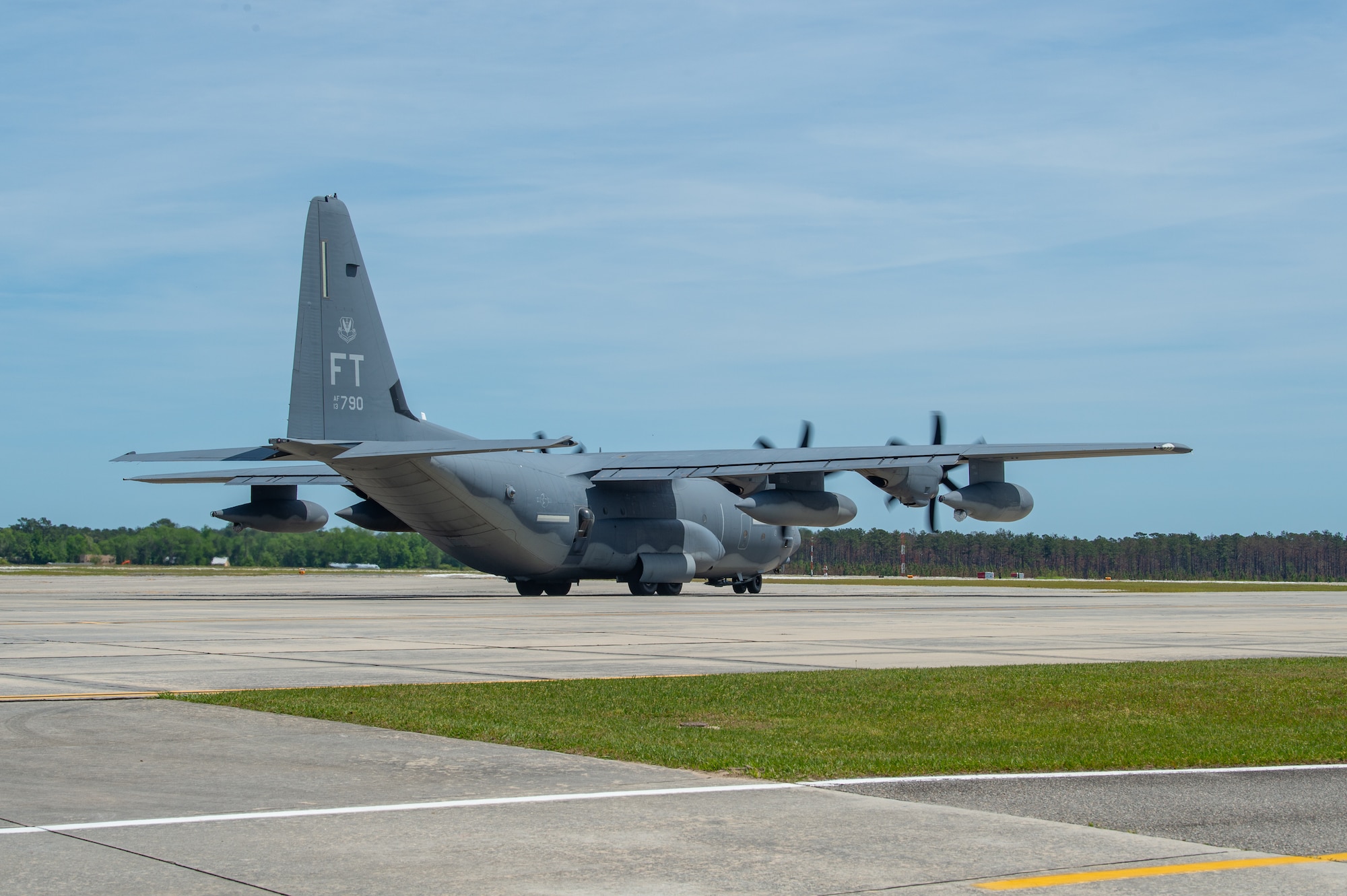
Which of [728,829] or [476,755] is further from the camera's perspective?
[476,755]

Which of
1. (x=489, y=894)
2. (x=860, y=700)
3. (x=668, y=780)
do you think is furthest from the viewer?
(x=860, y=700)

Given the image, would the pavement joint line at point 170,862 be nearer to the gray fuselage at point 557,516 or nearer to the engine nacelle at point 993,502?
the gray fuselage at point 557,516

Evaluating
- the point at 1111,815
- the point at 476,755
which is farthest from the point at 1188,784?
the point at 476,755

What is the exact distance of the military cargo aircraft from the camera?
3338cm

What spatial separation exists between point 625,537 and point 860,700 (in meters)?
29.0

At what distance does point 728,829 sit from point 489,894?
1774mm

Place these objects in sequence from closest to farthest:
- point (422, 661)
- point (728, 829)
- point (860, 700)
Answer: point (728, 829)
point (860, 700)
point (422, 661)

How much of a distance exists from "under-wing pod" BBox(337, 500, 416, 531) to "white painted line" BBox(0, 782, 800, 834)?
3409cm

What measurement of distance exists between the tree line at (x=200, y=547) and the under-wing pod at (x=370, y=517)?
219ft

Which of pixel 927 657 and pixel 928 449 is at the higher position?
pixel 928 449

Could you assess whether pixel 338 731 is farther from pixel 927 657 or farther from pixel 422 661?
pixel 927 657

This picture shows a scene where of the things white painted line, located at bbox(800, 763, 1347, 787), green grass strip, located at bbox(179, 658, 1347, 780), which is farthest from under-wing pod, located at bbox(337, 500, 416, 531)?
white painted line, located at bbox(800, 763, 1347, 787)

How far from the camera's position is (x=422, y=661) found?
17.7 metres

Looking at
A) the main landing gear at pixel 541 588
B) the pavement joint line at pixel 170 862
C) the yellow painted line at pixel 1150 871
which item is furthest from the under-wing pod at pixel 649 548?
the yellow painted line at pixel 1150 871
